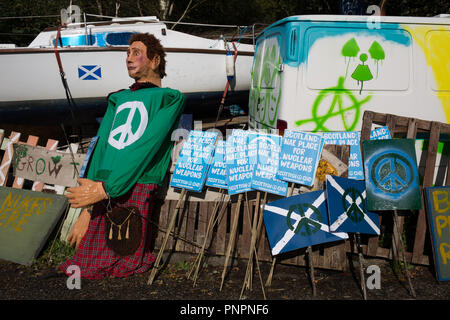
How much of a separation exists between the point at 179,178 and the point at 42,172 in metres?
1.84

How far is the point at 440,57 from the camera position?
13.8 feet

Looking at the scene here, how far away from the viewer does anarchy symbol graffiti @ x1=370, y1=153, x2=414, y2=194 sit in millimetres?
3367

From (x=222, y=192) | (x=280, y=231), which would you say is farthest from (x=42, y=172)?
(x=280, y=231)

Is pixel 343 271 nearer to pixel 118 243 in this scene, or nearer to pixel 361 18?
pixel 118 243

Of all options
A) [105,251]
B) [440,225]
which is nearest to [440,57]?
[440,225]

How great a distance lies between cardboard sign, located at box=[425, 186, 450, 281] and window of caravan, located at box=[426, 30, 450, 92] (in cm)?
134

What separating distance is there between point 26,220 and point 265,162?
103 inches

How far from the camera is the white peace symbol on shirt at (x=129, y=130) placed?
3.46 m

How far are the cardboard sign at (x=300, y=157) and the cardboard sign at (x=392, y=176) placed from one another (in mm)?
482

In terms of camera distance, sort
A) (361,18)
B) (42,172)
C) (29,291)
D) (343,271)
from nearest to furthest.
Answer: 1. (29,291)
2. (343,271)
3. (361,18)
4. (42,172)

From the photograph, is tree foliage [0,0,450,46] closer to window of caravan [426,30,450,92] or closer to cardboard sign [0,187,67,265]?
window of caravan [426,30,450,92]

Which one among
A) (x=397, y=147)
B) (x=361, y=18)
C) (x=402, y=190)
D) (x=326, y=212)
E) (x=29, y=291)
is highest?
(x=361, y=18)

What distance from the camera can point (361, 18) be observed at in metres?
3.99

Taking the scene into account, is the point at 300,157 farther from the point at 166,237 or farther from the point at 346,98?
the point at 166,237
